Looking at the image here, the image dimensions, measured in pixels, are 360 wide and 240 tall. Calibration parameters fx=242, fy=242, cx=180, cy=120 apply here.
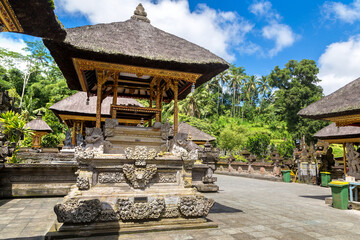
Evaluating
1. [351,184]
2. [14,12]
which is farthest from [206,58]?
[351,184]

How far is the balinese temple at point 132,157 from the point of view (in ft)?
15.4

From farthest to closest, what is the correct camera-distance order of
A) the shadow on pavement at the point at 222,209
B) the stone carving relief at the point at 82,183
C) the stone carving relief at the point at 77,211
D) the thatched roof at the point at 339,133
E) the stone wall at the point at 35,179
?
1. the thatched roof at the point at 339,133
2. the stone wall at the point at 35,179
3. the shadow on pavement at the point at 222,209
4. the stone carving relief at the point at 82,183
5. the stone carving relief at the point at 77,211

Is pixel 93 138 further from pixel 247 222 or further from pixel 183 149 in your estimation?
pixel 247 222

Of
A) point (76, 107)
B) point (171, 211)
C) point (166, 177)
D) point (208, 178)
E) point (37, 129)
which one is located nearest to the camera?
point (171, 211)

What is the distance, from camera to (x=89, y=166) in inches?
198

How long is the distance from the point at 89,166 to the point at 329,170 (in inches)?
605

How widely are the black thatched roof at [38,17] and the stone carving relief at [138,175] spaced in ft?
9.65

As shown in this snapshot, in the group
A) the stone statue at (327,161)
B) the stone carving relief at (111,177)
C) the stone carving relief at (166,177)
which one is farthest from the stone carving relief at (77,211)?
the stone statue at (327,161)

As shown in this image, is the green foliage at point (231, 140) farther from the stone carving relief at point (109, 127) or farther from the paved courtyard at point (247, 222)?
the stone carving relief at point (109, 127)

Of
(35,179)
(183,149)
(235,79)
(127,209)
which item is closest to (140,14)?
(183,149)

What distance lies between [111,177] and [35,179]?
15.7ft

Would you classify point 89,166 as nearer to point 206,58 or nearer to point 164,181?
point 164,181

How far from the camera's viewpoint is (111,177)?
17.0 feet

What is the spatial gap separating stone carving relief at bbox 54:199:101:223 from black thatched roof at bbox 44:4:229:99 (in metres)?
3.34
